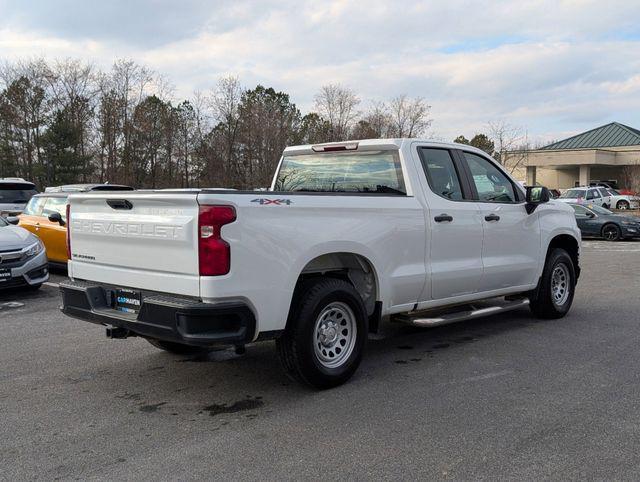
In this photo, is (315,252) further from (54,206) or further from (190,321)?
(54,206)

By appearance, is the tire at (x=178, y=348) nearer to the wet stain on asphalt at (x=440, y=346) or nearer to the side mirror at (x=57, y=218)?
the wet stain on asphalt at (x=440, y=346)

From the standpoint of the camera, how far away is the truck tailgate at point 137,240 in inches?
163

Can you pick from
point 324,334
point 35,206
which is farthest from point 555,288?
point 35,206

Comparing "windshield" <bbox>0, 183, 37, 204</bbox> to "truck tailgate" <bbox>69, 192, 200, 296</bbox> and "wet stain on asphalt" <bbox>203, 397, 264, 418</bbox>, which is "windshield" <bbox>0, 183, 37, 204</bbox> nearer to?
"truck tailgate" <bbox>69, 192, 200, 296</bbox>

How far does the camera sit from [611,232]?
800 inches

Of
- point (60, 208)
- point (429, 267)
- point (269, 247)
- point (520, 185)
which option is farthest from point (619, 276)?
point (60, 208)

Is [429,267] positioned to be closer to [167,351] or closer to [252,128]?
[167,351]

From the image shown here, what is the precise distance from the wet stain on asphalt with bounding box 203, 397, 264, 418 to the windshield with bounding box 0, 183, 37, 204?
539 inches

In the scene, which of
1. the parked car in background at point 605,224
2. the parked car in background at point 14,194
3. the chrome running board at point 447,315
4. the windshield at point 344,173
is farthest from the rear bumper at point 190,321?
the parked car in background at point 605,224

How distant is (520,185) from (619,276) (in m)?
5.59

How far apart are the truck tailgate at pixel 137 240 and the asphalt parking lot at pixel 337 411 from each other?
958 mm

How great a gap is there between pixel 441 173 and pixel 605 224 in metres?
16.7

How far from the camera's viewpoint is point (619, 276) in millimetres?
11422

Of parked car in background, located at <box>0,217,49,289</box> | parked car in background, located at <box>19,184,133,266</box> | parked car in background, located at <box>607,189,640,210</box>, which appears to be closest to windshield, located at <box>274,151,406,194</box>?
parked car in background, located at <box>0,217,49,289</box>
